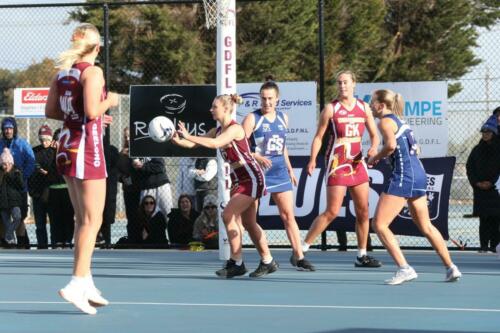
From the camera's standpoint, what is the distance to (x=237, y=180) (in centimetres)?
1166

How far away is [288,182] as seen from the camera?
41.0 feet

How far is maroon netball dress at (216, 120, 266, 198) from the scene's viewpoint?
11516mm

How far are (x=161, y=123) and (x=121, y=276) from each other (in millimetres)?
2908

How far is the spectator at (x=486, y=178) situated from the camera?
15.3 meters

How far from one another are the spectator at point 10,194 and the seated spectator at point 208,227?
2583 mm

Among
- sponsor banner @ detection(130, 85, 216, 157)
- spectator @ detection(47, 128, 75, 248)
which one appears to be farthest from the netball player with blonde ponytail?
spectator @ detection(47, 128, 75, 248)

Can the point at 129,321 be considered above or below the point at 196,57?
below

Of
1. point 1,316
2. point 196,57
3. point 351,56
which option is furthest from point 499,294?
point 351,56

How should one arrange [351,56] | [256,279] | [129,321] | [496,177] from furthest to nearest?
[351,56], [496,177], [256,279], [129,321]

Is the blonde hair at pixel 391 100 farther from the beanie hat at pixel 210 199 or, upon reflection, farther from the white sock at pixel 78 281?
the beanie hat at pixel 210 199

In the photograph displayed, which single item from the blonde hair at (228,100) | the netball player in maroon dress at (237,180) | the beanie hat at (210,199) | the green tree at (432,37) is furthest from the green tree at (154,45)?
the blonde hair at (228,100)

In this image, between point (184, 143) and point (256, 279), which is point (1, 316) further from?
point (256, 279)

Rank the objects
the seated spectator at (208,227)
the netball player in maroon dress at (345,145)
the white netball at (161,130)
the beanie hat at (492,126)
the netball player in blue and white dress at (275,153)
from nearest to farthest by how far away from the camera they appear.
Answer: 1. the white netball at (161,130)
2. the netball player in blue and white dress at (275,153)
3. the netball player in maroon dress at (345,145)
4. the beanie hat at (492,126)
5. the seated spectator at (208,227)

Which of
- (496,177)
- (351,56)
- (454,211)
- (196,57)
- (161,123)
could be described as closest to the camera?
(161,123)
